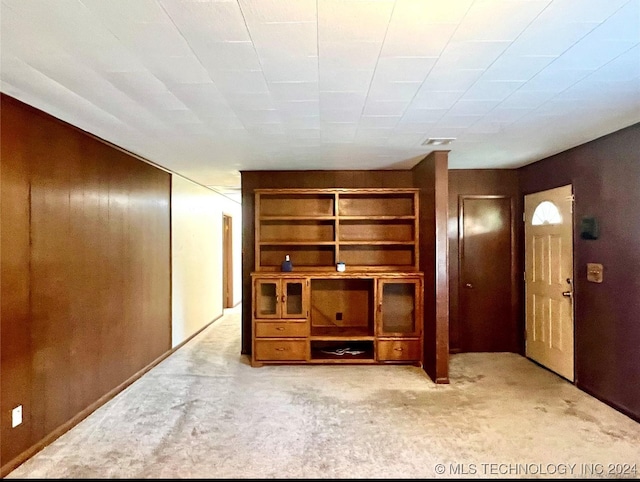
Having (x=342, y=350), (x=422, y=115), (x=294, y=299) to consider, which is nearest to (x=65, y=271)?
(x=294, y=299)

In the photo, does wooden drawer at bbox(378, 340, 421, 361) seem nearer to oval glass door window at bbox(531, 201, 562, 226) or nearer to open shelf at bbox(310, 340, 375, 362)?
open shelf at bbox(310, 340, 375, 362)

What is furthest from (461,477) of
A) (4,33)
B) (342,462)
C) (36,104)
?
(36,104)

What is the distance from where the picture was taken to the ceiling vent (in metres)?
3.46

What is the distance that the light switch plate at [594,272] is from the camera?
11.4ft

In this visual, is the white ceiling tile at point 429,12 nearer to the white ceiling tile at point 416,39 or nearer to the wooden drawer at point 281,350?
the white ceiling tile at point 416,39

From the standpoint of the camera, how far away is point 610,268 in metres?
3.35

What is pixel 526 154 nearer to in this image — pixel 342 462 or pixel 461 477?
pixel 461 477

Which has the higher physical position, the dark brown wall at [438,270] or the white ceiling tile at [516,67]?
the white ceiling tile at [516,67]

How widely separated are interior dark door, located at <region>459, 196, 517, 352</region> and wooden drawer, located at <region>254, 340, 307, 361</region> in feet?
6.61

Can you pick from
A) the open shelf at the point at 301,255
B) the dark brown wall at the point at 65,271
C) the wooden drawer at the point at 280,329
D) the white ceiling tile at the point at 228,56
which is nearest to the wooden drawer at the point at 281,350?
the wooden drawer at the point at 280,329

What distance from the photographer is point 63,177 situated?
9.46 ft

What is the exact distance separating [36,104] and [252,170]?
8.49ft

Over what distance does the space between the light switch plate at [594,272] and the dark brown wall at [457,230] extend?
1.24 m

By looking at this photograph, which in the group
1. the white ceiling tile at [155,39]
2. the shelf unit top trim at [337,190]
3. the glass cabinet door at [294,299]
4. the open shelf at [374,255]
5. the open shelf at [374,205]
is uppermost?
the white ceiling tile at [155,39]
